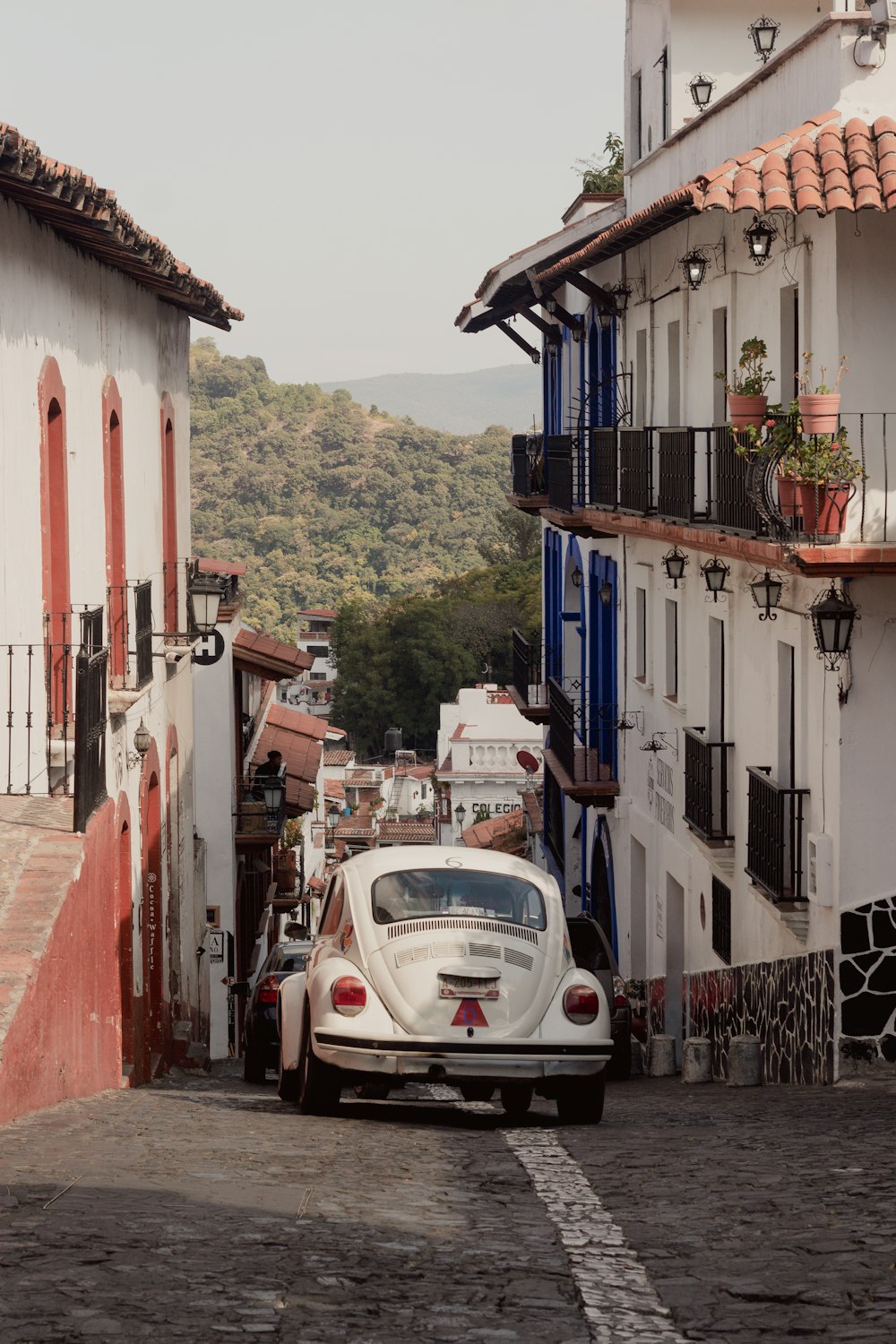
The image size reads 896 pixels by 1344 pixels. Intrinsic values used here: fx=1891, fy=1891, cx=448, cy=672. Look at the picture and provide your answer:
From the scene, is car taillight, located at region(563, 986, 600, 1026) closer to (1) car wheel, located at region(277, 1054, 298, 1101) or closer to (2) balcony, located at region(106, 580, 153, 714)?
(1) car wheel, located at region(277, 1054, 298, 1101)

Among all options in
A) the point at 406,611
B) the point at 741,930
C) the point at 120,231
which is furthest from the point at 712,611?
the point at 406,611

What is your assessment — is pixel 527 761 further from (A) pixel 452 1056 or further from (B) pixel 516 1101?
(A) pixel 452 1056

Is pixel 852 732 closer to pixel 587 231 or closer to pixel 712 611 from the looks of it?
pixel 712 611

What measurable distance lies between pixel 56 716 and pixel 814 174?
6.46 meters

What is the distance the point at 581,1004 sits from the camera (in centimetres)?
1078

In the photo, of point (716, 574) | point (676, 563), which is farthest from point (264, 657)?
point (716, 574)

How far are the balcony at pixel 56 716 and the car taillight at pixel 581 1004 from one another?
10.7 feet

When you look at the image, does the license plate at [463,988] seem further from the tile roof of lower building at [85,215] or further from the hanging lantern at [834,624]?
the tile roof of lower building at [85,215]

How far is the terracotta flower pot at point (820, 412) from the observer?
13.1m

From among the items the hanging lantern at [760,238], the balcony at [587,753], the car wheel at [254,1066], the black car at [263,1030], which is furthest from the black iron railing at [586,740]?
the hanging lantern at [760,238]

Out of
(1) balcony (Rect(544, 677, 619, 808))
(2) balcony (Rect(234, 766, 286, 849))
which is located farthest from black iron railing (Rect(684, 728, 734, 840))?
(2) balcony (Rect(234, 766, 286, 849))

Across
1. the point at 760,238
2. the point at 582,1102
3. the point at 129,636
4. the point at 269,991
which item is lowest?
the point at 269,991

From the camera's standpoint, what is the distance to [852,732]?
44.8ft

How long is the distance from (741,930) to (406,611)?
70659 mm
